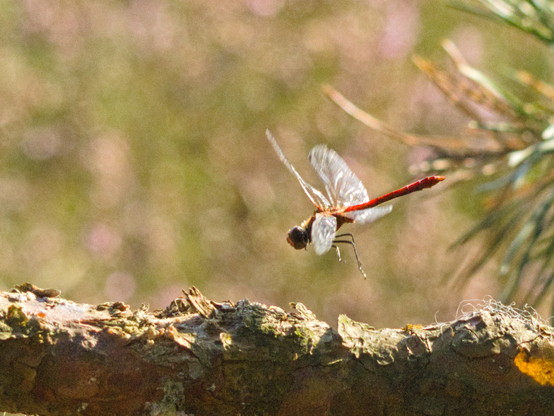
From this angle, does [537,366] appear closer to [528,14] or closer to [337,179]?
[337,179]

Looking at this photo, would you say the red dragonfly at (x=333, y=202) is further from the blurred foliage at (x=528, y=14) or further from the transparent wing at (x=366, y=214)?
the blurred foliage at (x=528, y=14)

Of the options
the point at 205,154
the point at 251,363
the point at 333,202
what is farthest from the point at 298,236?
the point at 205,154

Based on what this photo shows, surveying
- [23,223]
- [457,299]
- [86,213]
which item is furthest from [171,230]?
[457,299]

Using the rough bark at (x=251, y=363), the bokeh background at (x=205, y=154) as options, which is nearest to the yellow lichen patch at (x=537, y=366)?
the rough bark at (x=251, y=363)

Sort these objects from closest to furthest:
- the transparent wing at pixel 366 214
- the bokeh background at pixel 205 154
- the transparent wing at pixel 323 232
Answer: the transparent wing at pixel 323 232 → the transparent wing at pixel 366 214 → the bokeh background at pixel 205 154

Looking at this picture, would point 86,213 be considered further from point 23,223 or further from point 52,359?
point 52,359

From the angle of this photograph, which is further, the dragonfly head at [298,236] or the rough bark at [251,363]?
the dragonfly head at [298,236]
